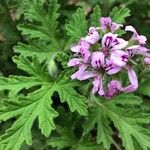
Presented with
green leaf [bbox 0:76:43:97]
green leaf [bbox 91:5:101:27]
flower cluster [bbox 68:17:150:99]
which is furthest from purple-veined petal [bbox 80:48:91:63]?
green leaf [bbox 91:5:101:27]

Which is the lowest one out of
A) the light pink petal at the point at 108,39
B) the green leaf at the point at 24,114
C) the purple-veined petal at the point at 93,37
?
the green leaf at the point at 24,114

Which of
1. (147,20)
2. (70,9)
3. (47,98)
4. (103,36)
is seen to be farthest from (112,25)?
(147,20)

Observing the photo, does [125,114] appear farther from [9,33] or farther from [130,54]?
[9,33]

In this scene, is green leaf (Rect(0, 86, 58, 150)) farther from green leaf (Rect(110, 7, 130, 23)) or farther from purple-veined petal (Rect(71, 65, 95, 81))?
green leaf (Rect(110, 7, 130, 23))

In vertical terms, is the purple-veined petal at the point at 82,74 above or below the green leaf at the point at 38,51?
above

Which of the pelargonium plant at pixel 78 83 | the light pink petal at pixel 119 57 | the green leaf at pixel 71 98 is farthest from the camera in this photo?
the green leaf at pixel 71 98

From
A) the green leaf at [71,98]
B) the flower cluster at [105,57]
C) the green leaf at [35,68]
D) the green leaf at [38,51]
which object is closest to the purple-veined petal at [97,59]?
the flower cluster at [105,57]

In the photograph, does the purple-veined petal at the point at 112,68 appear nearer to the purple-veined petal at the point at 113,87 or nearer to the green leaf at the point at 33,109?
the purple-veined petal at the point at 113,87
